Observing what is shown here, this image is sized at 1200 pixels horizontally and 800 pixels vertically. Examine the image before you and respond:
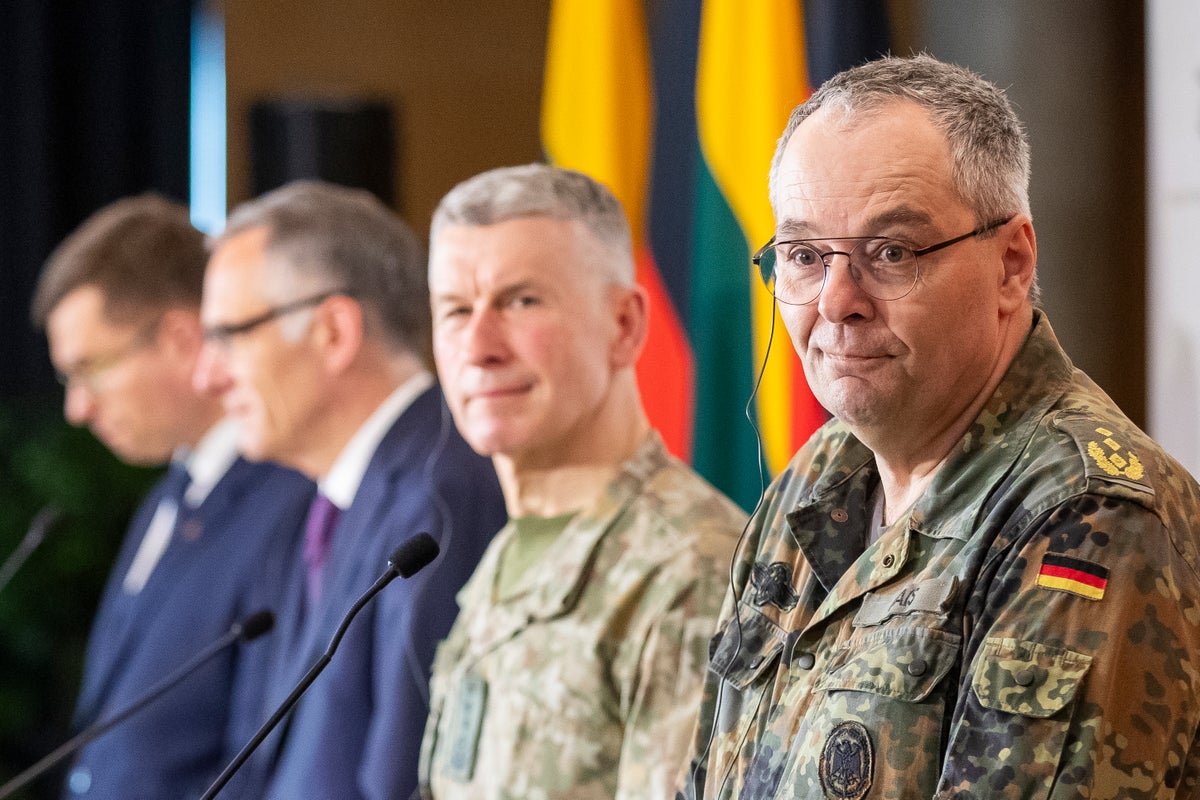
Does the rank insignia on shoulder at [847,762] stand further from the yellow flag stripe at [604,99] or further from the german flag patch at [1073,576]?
the yellow flag stripe at [604,99]

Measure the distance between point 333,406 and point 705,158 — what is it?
2.93 feet

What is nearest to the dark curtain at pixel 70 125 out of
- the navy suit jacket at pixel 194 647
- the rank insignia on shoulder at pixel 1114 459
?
the navy suit jacket at pixel 194 647

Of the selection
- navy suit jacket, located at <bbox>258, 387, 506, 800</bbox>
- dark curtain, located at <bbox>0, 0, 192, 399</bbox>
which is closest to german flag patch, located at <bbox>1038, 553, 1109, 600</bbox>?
navy suit jacket, located at <bbox>258, 387, 506, 800</bbox>

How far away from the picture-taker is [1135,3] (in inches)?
94.4

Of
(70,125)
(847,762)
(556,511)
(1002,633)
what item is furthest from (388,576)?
(70,125)

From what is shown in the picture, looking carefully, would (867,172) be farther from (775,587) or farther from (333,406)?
(333,406)

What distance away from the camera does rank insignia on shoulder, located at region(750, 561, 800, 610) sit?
1.59 m

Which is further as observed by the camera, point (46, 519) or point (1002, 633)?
point (46, 519)

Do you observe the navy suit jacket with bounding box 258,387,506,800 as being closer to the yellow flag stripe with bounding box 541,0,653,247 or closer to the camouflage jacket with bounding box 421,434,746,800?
the camouflage jacket with bounding box 421,434,746,800

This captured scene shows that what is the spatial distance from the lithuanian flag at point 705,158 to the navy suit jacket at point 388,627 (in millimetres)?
507

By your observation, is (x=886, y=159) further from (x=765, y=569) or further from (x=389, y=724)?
(x=389, y=724)

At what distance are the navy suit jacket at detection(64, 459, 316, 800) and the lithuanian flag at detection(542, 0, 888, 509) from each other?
0.95 meters

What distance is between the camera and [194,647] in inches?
129

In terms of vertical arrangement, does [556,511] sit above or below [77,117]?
below
